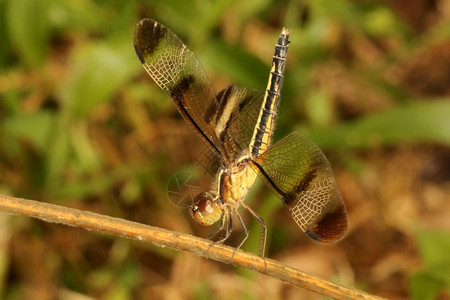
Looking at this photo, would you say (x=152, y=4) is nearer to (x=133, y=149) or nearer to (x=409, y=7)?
(x=133, y=149)

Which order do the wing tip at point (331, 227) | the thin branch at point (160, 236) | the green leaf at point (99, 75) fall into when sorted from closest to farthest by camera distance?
the thin branch at point (160, 236) → the wing tip at point (331, 227) → the green leaf at point (99, 75)

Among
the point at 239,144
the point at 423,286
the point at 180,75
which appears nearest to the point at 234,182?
the point at 239,144

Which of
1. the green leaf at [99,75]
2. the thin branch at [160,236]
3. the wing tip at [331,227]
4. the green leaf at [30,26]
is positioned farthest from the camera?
the green leaf at [30,26]

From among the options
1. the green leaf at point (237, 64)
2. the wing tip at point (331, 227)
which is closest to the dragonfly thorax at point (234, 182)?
the wing tip at point (331, 227)

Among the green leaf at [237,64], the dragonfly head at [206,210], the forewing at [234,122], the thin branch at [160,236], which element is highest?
the forewing at [234,122]

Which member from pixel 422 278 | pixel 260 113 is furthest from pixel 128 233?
pixel 422 278

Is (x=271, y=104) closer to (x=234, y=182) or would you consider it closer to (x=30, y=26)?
(x=234, y=182)

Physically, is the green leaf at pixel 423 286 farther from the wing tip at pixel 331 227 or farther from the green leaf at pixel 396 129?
the green leaf at pixel 396 129
